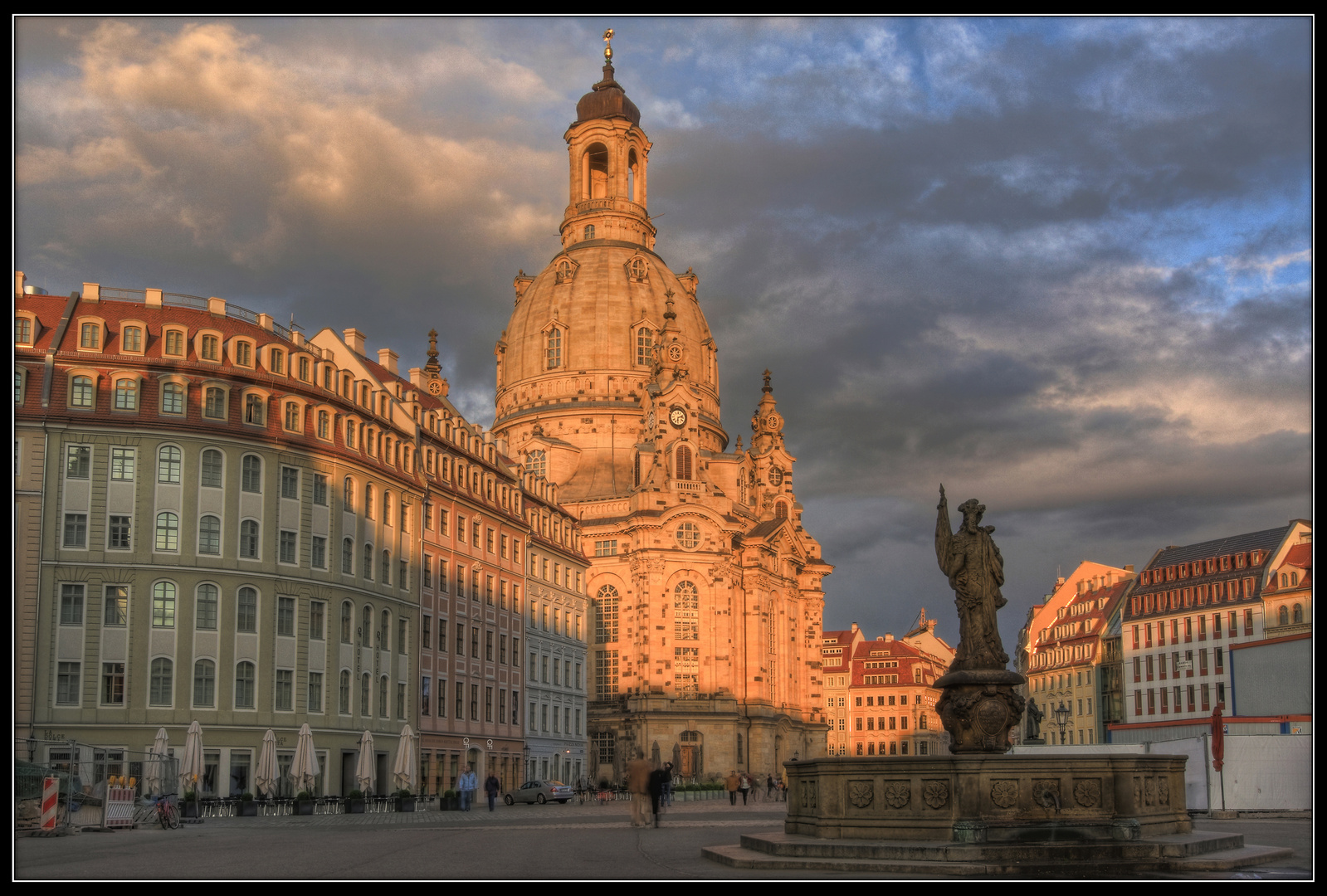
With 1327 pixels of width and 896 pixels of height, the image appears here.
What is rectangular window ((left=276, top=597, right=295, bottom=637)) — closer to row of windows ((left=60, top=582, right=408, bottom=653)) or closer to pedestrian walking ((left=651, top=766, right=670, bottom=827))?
row of windows ((left=60, top=582, right=408, bottom=653))

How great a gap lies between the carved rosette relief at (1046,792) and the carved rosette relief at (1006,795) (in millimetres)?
357

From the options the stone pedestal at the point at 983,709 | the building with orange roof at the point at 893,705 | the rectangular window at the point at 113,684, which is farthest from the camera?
the building with orange roof at the point at 893,705

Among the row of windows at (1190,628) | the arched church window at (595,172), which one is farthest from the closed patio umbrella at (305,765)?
the arched church window at (595,172)

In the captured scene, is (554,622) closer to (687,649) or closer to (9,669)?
(687,649)

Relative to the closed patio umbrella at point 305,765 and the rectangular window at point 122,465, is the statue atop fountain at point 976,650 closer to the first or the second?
the closed patio umbrella at point 305,765

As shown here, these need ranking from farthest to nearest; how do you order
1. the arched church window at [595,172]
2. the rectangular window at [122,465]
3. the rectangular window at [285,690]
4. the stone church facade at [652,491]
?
1. the arched church window at [595,172]
2. the stone church facade at [652,491]
3. the rectangular window at [285,690]
4. the rectangular window at [122,465]

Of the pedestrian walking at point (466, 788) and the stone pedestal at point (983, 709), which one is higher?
the stone pedestal at point (983, 709)

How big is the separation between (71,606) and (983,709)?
39059 mm

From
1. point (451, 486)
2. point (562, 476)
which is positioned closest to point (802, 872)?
point (451, 486)

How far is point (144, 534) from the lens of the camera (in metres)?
55.4

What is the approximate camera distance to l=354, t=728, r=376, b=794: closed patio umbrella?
193 ft

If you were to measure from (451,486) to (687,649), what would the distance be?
55216mm

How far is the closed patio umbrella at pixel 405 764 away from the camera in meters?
60.5

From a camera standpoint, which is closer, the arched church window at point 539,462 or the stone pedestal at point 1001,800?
the stone pedestal at point 1001,800
